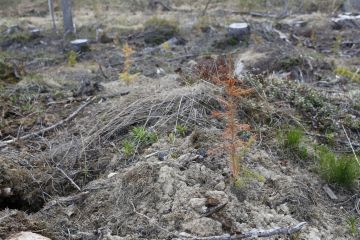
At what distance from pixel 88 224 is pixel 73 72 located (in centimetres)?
626

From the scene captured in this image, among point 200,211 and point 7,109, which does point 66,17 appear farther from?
point 200,211

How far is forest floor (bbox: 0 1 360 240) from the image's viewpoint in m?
3.43

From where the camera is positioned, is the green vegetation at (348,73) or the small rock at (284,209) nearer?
the small rock at (284,209)

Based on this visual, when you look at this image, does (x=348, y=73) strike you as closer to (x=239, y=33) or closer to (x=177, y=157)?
(x=239, y=33)

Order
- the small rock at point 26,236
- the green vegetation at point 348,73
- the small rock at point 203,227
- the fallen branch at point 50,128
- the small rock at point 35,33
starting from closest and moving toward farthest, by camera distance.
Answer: the small rock at point 26,236 → the small rock at point 203,227 → the fallen branch at point 50,128 → the green vegetation at point 348,73 → the small rock at point 35,33

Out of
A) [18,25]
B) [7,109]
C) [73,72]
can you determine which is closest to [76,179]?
[7,109]

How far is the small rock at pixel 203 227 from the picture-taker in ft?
10.4

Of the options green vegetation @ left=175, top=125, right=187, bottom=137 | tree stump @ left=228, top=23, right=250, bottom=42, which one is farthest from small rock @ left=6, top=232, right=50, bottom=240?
tree stump @ left=228, top=23, right=250, bottom=42

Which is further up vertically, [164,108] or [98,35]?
[164,108]

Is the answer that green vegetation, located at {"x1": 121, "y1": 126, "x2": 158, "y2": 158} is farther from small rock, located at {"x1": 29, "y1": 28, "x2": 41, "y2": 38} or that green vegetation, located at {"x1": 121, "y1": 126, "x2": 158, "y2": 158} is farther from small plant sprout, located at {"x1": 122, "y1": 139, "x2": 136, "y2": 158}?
small rock, located at {"x1": 29, "y1": 28, "x2": 41, "y2": 38}

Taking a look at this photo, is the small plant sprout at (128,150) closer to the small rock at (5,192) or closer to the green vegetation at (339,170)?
the small rock at (5,192)

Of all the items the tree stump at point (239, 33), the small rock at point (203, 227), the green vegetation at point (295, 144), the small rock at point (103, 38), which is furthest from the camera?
the small rock at point (103, 38)

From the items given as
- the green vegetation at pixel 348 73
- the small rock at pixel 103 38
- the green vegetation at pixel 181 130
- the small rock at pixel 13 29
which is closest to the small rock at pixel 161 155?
the green vegetation at pixel 181 130

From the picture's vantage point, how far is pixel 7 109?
6.21m
